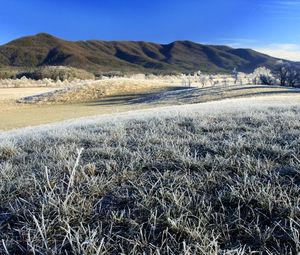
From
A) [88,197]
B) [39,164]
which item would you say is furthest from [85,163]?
[88,197]

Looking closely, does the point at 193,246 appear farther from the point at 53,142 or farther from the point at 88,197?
the point at 53,142

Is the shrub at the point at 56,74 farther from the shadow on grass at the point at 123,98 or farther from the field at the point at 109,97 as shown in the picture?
the shadow on grass at the point at 123,98

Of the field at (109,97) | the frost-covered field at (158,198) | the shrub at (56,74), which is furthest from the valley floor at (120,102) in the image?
the shrub at (56,74)

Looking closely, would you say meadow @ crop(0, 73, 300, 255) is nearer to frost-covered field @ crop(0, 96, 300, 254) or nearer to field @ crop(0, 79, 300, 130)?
frost-covered field @ crop(0, 96, 300, 254)

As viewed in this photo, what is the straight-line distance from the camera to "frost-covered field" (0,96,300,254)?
2.74 metres

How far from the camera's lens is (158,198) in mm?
3295

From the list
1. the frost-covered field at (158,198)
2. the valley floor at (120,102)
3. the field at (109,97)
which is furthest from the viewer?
the field at (109,97)

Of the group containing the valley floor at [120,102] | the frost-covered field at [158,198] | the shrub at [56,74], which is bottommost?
the valley floor at [120,102]

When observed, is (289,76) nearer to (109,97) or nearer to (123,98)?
(123,98)

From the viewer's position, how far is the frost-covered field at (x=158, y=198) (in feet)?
9.00

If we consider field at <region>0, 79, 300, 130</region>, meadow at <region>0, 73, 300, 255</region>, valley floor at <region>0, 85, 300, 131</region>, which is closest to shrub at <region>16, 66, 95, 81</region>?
field at <region>0, 79, 300, 130</region>

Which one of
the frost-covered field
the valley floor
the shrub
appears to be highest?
the shrub

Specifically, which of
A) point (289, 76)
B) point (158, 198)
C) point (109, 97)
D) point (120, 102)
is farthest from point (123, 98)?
point (158, 198)

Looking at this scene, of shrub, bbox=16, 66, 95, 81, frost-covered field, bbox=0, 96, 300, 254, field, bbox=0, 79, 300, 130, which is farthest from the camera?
shrub, bbox=16, 66, 95, 81
